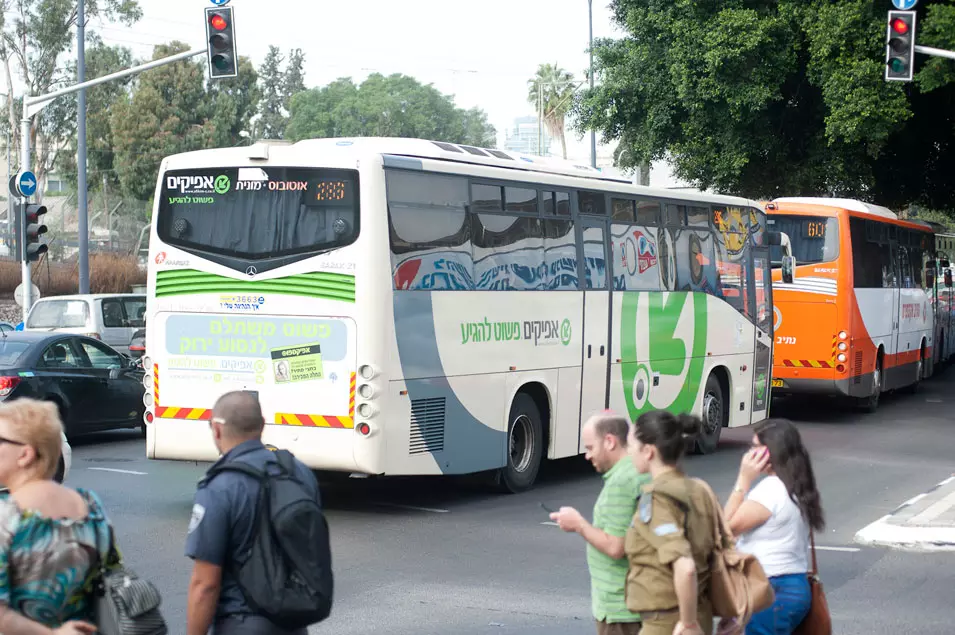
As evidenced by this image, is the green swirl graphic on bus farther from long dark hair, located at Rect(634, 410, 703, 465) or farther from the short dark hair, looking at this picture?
the short dark hair

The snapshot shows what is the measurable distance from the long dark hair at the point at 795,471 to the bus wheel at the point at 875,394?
718 inches

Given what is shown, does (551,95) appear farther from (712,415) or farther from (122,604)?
(122,604)

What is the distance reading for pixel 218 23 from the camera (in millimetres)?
19766

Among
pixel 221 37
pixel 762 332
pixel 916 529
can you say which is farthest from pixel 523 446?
pixel 221 37

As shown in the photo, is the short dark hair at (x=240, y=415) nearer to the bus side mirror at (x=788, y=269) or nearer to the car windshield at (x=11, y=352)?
the car windshield at (x=11, y=352)

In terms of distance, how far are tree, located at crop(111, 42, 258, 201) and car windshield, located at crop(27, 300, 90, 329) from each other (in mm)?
38474

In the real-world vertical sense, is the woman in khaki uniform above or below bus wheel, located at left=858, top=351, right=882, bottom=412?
above

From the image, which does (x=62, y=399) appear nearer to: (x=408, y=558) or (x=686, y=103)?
(x=408, y=558)

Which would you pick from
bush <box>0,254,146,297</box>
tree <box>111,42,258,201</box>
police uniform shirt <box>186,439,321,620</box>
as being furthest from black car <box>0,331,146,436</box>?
tree <box>111,42,258,201</box>

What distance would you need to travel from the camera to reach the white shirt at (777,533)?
532 cm

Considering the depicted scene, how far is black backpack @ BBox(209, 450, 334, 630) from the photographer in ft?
14.1

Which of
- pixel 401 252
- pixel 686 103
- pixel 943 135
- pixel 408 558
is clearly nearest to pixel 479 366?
pixel 401 252

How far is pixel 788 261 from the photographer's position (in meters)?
19.8

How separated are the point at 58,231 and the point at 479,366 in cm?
3904
